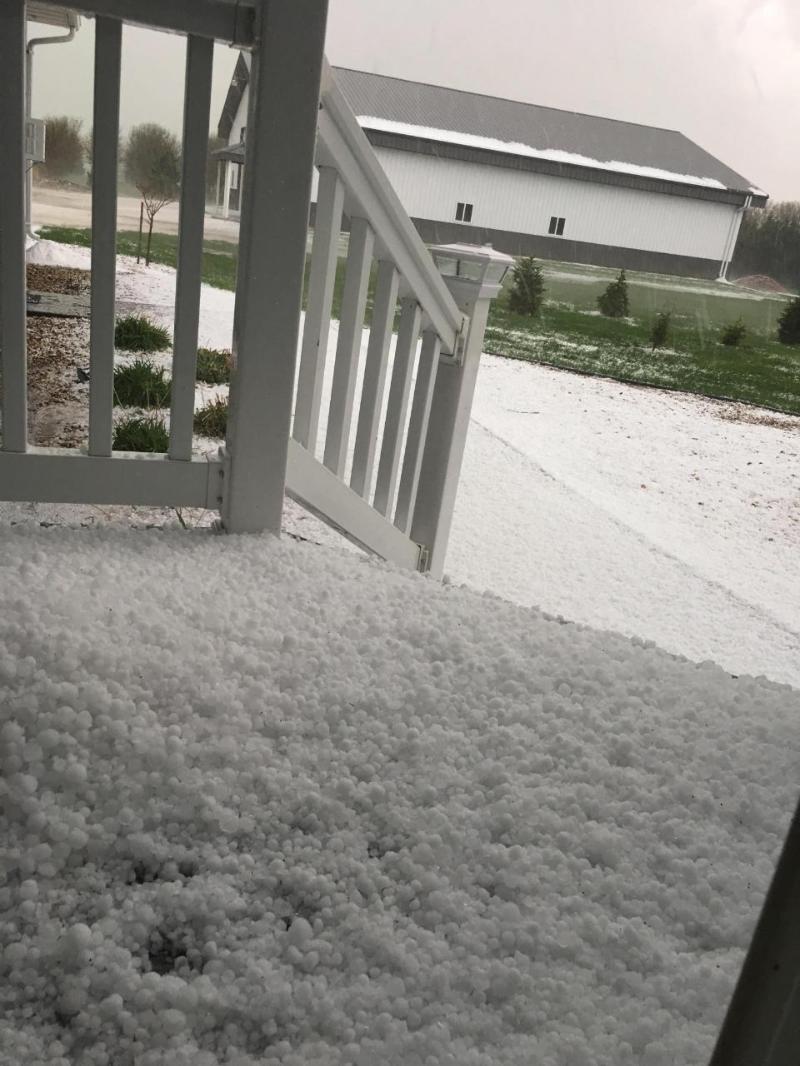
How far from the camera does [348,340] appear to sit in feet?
4.96

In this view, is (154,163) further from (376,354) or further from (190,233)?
(376,354)

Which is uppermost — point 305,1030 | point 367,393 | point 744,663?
point 367,393

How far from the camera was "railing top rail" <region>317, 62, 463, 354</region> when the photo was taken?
126 centimetres

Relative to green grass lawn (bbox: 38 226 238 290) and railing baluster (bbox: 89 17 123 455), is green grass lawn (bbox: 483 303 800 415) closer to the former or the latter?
green grass lawn (bbox: 38 226 238 290)

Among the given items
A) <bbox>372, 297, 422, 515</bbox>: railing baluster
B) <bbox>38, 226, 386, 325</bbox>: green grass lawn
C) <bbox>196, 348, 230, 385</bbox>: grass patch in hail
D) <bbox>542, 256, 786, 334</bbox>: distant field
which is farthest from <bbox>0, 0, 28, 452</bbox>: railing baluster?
<bbox>542, 256, 786, 334</bbox>: distant field

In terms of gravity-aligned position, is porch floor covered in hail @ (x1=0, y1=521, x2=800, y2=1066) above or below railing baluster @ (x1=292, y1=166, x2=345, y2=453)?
below

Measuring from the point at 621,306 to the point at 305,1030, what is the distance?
5.97 metres

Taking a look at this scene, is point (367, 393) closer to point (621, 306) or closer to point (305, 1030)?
point (305, 1030)

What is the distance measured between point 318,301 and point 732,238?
3.23 meters

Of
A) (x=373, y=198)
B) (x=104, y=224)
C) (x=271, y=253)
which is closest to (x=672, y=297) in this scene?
(x=373, y=198)

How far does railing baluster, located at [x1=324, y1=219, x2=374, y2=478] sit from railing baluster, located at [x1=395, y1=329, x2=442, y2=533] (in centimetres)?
36

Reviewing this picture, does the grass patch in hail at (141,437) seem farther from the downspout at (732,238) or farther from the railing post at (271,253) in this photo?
the downspout at (732,238)

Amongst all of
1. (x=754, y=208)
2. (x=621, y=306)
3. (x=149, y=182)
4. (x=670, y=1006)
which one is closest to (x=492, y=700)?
(x=670, y=1006)

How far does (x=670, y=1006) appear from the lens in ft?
2.01
